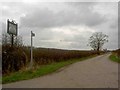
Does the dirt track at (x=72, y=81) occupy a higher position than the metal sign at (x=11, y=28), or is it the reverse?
the metal sign at (x=11, y=28)

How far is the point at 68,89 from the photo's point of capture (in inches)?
418

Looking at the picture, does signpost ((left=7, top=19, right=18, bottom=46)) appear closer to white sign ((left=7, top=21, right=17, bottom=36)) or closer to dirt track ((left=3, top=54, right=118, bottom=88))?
white sign ((left=7, top=21, right=17, bottom=36))

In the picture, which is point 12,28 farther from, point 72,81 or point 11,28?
point 72,81

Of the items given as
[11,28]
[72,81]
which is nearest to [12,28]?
[11,28]

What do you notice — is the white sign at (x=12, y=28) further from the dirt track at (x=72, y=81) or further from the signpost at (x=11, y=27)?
the dirt track at (x=72, y=81)

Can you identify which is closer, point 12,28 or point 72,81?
point 72,81

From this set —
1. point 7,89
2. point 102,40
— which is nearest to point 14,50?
point 7,89

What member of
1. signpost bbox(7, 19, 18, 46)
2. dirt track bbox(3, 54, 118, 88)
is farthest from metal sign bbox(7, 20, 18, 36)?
dirt track bbox(3, 54, 118, 88)

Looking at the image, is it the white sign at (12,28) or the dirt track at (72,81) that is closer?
the dirt track at (72,81)

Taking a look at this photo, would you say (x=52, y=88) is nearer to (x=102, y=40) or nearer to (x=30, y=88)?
(x=30, y=88)

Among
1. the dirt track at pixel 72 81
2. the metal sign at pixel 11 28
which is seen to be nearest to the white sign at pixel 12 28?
the metal sign at pixel 11 28

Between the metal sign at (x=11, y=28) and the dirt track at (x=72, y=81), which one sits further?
the metal sign at (x=11, y=28)

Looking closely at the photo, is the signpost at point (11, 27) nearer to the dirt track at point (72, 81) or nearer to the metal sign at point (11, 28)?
the metal sign at point (11, 28)

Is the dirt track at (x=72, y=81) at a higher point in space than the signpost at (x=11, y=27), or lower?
lower
